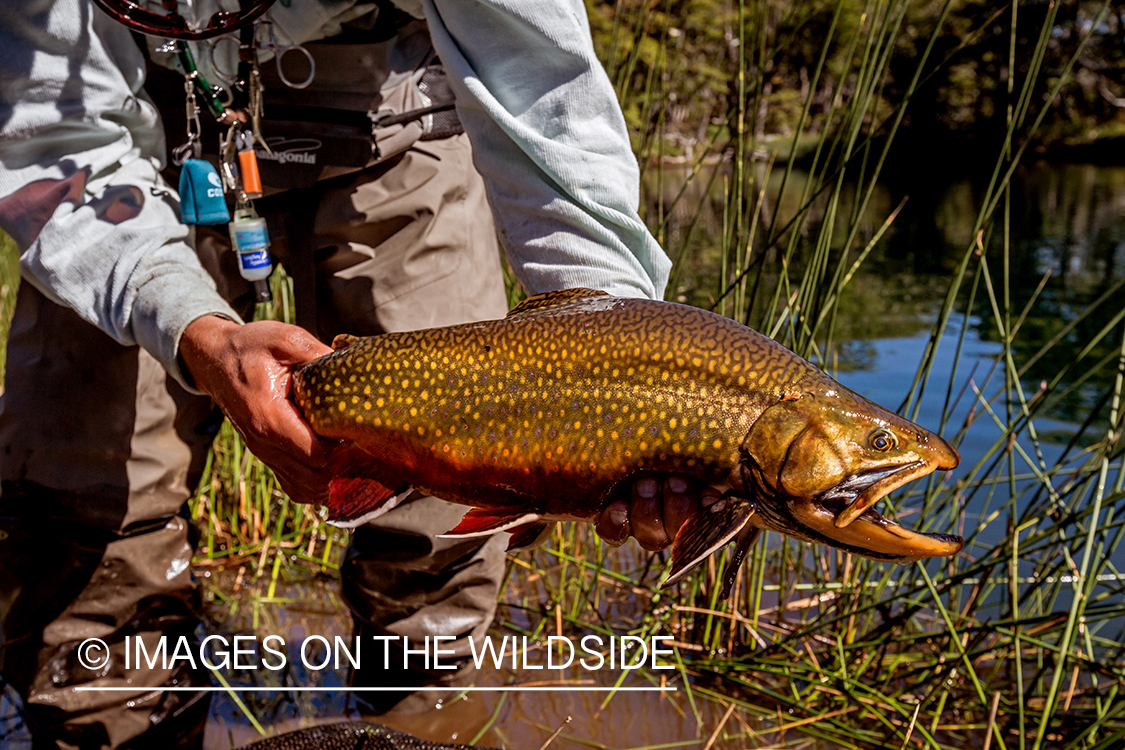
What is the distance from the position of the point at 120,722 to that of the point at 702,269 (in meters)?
10.7

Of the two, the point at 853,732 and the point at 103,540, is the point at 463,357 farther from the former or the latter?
the point at 853,732

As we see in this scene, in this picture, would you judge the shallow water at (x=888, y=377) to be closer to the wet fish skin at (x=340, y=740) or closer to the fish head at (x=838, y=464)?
the wet fish skin at (x=340, y=740)

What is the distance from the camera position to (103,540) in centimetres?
215

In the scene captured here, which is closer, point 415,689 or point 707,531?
point 707,531

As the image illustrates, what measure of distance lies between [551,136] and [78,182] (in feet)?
3.28

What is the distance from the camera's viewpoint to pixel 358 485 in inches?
63.0

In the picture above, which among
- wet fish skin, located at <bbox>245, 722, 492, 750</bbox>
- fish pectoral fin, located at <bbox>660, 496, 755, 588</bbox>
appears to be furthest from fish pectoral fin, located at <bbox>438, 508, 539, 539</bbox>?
wet fish skin, located at <bbox>245, 722, 492, 750</bbox>

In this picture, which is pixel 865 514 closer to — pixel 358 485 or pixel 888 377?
pixel 358 485

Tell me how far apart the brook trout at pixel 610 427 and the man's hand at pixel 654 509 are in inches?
0.9

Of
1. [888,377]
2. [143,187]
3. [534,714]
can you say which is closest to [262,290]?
[143,187]

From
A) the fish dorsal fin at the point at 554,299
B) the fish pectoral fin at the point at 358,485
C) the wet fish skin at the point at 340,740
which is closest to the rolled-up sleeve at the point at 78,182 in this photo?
the fish pectoral fin at the point at 358,485

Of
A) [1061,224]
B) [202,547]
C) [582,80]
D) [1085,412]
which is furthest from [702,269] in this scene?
[582,80]

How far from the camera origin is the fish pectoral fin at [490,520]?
1.49 metres

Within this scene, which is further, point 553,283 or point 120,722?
point 120,722
